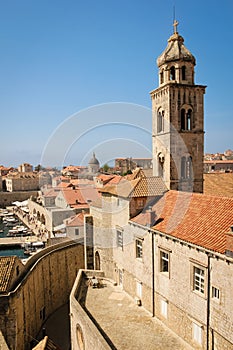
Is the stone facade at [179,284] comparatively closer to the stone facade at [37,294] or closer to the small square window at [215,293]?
the small square window at [215,293]

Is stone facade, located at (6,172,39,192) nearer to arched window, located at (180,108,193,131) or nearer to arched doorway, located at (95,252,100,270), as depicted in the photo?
arched doorway, located at (95,252,100,270)

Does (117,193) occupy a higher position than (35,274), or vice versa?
(117,193)

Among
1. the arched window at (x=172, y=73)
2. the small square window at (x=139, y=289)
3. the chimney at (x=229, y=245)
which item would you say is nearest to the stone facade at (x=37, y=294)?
→ the small square window at (x=139, y=289)

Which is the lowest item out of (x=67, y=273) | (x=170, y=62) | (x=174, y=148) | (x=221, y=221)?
(x=67, y=273)

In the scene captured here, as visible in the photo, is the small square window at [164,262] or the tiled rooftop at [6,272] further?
the tiled rooftop at [6,272]

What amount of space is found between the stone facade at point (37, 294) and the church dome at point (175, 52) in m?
18.7

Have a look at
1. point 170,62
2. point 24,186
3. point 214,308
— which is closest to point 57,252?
point 214,308

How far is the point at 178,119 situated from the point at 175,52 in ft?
18.0

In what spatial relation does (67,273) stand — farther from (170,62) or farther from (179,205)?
(170,62)

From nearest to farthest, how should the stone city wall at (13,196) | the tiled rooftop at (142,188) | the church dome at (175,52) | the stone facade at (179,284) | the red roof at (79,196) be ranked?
the stone facade at (179,284) < the tiled rooftop at (142,188) < the church dome at (175,52) < the red roof at (79,196) < the stone city wall at (13,196)

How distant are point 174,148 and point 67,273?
50.4 feet

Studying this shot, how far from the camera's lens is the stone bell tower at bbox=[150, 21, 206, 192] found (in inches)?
922

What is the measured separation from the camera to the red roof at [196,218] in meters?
13.9

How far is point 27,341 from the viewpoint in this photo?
2042 cm
